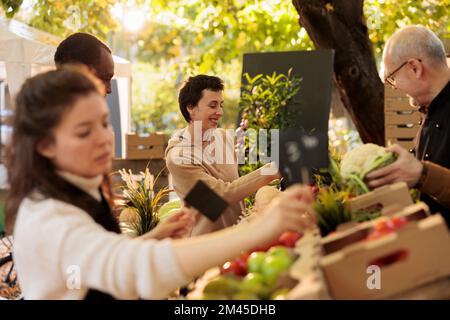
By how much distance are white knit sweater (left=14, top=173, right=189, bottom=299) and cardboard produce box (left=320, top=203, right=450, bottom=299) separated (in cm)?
42

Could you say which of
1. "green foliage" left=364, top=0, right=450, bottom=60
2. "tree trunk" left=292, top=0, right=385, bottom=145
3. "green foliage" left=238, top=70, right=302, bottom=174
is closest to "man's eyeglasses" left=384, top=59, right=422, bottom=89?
"green foliage" left=238, top=70, right=302, bottom=174

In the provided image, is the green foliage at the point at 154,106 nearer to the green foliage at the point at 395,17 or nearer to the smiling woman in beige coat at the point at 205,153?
the green foliage at the point at 395,17

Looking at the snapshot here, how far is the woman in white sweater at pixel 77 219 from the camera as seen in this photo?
1.73 m

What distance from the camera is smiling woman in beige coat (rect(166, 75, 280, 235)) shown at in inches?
161

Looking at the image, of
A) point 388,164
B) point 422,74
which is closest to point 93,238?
point 388,164

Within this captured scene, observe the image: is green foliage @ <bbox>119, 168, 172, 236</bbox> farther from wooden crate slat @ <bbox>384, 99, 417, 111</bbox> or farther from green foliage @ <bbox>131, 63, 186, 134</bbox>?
green foliage @ <bbox>131, 63, 186, 134</bbox>

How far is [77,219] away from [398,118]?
4644mm

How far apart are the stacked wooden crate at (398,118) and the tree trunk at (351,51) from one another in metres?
0.27

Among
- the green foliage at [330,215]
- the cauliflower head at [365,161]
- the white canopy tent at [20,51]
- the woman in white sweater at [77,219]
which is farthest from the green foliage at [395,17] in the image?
the woman in white sweater at [77,219]

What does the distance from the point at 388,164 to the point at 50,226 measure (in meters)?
1.44
